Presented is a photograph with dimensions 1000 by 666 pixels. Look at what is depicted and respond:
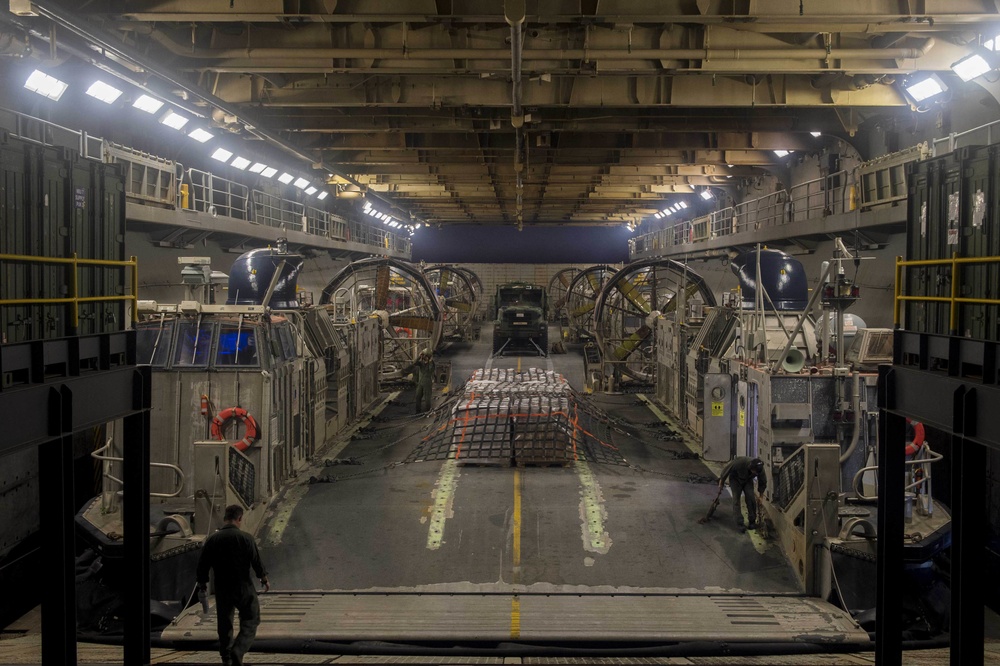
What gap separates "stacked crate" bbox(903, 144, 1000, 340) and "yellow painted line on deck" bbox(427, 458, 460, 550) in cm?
657

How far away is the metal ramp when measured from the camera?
294 inches

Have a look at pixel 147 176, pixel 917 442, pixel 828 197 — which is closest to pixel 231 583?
pixel 917 442

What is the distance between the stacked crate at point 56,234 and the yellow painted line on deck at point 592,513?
6.60 m

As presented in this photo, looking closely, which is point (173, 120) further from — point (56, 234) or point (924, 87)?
point (924, 87)

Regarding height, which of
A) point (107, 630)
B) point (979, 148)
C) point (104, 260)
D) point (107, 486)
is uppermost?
point (979, 148)

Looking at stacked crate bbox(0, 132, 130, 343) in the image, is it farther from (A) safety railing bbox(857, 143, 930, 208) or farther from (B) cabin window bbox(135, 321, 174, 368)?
(A) safety railing bbox(857, 143, 930, 208)

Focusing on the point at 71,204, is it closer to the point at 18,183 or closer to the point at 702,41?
the point at 18,183

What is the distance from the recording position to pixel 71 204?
17.8 feet

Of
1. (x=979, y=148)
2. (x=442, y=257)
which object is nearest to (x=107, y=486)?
(x=979, y=148)

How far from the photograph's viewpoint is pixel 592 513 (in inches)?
438

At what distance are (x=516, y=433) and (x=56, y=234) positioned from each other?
954 centimetres

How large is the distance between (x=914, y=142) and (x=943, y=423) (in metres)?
13.0

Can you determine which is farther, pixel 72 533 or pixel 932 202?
pixel 932 202

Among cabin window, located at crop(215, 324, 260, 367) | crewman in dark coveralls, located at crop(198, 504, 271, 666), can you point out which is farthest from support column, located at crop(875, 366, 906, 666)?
cabin window, located at crop(215, 324, 260, 367)
